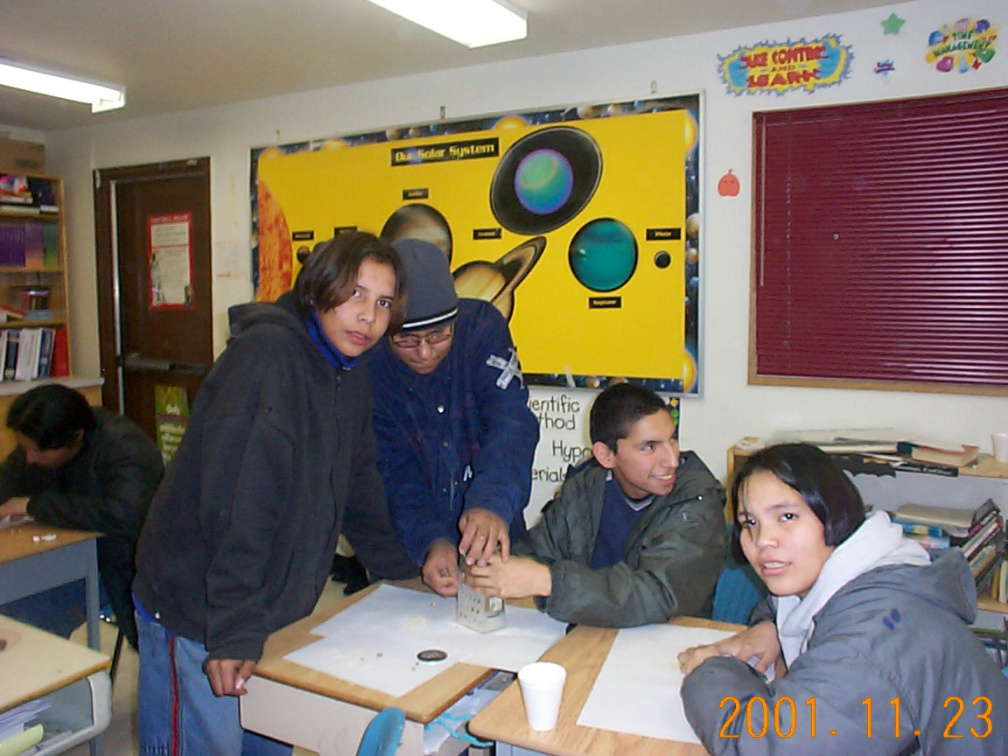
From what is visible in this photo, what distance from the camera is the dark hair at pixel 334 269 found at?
154 centimetres

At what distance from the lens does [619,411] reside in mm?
1979

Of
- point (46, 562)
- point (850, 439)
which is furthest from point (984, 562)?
point (46, 562)

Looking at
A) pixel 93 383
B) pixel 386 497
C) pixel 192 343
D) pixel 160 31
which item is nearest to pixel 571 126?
pixel 160 31

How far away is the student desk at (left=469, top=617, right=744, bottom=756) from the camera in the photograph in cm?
122

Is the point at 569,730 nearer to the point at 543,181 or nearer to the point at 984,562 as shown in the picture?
the point at 984,562

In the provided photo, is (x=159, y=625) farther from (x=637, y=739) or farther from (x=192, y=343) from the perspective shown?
(x=192, y=343)

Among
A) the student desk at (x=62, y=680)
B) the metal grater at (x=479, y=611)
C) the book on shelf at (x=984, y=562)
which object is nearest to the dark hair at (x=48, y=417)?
the student desk at (x=62, y=680)

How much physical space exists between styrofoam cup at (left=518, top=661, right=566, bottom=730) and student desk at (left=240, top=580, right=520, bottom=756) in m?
0.18

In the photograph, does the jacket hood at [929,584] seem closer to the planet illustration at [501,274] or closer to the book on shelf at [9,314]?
the planet illustration at [501,274]

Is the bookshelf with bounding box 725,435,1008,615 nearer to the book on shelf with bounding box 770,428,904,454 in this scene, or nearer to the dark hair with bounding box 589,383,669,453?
the book on shelf with bounding box 770,428,904,454

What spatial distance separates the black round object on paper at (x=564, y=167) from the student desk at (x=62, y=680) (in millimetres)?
2705

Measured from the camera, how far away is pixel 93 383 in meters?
5.51

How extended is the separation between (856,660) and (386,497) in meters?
1.18

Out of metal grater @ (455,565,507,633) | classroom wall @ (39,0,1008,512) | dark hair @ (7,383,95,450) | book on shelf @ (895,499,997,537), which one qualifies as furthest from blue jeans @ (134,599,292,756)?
classroom wall @ (39,0,1008,512)
